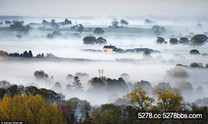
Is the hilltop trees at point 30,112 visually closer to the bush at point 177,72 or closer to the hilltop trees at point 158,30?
the bush at point 177,72

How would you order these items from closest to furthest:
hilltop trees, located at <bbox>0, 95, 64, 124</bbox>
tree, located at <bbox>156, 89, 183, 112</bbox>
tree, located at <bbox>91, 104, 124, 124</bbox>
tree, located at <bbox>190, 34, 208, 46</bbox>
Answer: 1. tree, located at <bbox>156, 89, 183, 112</bbox>
2. hilltop trees, located at <bbox>0, 95, 64, 124</bbox>
3. tree, located at <bbox>91, 104, 124, 124</bbox>
4. tree, located at <bbox>190, 34, 208, 46</bbox>

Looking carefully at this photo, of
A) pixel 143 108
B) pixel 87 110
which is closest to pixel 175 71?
pixel 87 110

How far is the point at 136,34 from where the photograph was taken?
12200 cm

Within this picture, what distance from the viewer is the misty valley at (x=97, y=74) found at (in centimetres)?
2909

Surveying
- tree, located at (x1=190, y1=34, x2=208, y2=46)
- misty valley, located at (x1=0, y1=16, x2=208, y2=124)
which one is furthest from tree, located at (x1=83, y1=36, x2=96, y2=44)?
tree, located at (x1=190, y1=34, x2=208, y2=46)

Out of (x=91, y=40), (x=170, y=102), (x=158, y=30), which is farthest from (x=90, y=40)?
(x=170, y=102)

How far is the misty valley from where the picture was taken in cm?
2909

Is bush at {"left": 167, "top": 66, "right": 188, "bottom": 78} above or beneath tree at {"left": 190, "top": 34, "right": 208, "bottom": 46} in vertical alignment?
Result: beneath

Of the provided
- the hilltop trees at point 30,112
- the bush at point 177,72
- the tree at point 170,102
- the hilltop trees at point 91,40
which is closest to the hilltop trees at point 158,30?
the hilltop trees at point 91,40

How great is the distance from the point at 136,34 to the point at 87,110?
88.7 metres

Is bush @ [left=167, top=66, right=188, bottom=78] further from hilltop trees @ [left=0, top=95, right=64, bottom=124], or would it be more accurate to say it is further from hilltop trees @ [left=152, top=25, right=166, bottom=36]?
hilltop trees @ [left=152, top=25, right=166, bottom=36]

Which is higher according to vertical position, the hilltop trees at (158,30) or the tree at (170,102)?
the hilltop trees at (158,30)

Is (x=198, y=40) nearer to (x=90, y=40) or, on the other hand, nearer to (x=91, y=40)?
(x=91, y=40)

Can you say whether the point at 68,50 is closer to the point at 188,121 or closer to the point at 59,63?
the point at 59,63
